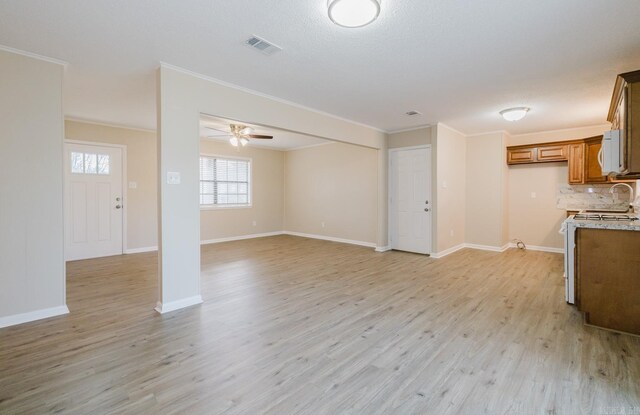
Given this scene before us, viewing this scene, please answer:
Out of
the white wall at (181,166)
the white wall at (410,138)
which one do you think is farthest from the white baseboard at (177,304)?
the white wall at (410,138)

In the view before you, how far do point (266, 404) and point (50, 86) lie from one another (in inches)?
144

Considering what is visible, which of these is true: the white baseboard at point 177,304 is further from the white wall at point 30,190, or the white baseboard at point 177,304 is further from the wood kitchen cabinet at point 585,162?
the wood kitchen cabinet at point 585,162

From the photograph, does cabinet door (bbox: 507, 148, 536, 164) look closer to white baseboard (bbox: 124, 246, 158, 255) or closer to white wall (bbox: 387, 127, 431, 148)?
white wall (bbox: 387, 127, 431, 148)

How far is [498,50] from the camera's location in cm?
282

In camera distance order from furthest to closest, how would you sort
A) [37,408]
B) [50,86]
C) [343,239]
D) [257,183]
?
[257,183]
[343,239]
[50,86]
[37,408]

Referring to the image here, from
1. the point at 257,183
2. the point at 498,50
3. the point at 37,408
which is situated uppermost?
the point at 498,50

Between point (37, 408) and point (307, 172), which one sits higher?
point (307, 172)

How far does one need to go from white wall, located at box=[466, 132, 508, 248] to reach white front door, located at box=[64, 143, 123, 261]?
7.54 metres

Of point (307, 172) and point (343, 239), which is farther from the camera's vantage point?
point (307, 172)

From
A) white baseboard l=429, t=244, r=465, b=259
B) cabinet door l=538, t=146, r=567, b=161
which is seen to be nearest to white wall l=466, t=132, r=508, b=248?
white baseboard l=429, t=244, r=465, b=259

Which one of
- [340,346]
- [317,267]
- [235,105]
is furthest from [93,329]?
[317,267]

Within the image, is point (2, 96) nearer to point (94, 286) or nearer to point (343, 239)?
point (94, 286)

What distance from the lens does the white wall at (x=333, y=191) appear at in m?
7.24

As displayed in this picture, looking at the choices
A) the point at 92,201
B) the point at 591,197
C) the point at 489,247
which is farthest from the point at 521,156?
the point at 92,201
